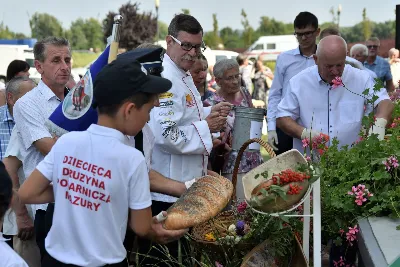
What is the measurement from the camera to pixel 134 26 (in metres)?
32.2

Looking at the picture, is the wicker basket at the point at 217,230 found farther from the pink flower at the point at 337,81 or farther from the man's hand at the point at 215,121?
the pink flower at the point at 337,81

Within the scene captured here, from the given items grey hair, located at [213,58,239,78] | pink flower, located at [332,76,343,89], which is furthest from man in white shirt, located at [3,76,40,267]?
grey hair, located at [213,58,239,78]

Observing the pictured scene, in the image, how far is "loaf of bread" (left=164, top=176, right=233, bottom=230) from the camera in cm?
292

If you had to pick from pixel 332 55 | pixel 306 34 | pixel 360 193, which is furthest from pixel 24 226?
pixel 306 34

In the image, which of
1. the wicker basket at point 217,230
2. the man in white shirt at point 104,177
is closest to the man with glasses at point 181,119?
the wicker basket at point 217,230

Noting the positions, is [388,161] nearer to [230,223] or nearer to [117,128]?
[230,223]

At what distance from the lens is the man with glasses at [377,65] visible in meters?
11.2

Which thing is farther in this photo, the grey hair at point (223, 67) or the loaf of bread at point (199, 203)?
the grey hair at point (223, 67)

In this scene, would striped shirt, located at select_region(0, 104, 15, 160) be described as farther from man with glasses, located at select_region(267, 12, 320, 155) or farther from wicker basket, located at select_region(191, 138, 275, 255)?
man with glasses, located at select_region(267, 12, 320, 155)

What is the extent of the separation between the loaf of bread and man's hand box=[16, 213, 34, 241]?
1.43 m

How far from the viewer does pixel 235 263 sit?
3188 mm

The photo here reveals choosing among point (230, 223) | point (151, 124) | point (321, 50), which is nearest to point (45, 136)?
point (151, 124)

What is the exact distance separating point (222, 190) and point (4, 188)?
1.18 metres

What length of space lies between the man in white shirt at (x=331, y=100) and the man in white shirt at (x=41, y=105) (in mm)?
1680
